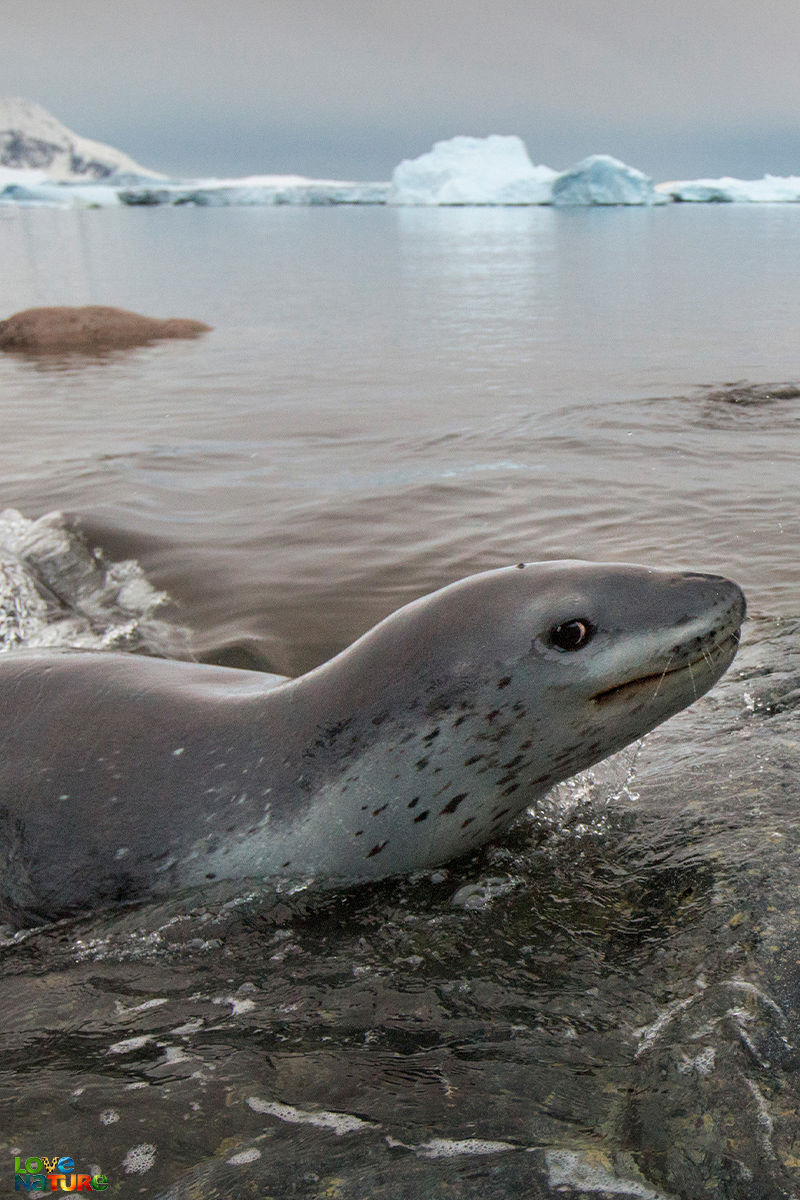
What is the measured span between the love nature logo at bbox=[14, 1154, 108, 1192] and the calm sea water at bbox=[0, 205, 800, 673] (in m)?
3.39

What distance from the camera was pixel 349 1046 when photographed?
232cm

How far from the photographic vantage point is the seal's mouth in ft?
9.48

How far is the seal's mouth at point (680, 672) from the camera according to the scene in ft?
9.48

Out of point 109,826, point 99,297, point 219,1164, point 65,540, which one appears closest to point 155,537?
point 65,540

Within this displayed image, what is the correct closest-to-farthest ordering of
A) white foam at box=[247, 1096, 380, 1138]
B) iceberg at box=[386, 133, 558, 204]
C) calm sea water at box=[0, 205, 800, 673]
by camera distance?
white foam at box=[247, 1096, 380, 1138] < calm sea water at box=[0, 205, 800, 673] < iceberg at box=[386, 133, 558, 204]

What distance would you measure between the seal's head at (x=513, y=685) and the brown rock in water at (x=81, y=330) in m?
16.2

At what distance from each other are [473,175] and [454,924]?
104534 mm

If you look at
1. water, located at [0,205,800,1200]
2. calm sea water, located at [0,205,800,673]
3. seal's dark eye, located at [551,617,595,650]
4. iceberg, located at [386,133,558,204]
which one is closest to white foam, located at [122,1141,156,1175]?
water, located at [0,205,800,1200]

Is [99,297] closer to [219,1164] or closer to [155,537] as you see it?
[155,537]

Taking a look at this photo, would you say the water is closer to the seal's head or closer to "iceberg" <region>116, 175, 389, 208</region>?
the seal's head

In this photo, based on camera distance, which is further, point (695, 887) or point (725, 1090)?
point (695, 887)

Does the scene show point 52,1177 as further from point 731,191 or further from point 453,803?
point 731,191

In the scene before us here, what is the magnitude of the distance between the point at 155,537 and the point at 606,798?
15.2ft

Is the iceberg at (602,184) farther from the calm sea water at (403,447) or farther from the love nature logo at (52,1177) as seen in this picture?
the love nature logo at (52,1177)
